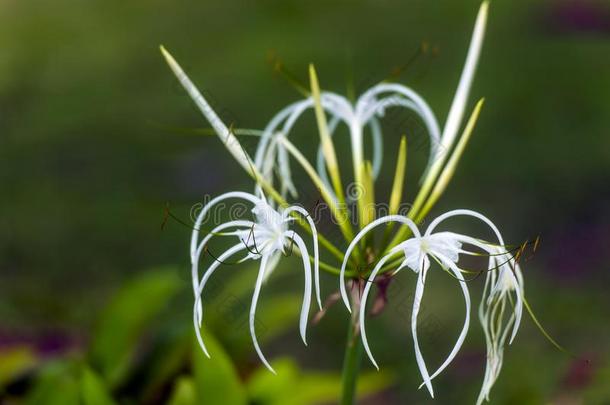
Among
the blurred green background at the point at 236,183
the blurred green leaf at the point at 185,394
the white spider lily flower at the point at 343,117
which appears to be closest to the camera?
the white spider lily flower at the point at 343,117

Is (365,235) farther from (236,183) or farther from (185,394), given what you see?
(236,183)

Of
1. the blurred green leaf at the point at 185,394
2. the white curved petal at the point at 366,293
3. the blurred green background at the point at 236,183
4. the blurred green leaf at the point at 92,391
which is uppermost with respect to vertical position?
the white curved petal at the point at 366,293

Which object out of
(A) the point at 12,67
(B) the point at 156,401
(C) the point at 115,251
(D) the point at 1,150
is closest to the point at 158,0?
(A) the point at 12,67

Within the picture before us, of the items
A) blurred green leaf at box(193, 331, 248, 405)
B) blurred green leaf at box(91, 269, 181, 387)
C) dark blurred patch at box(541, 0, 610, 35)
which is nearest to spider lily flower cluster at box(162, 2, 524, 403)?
blurred green leaf at box(193, 331, 248, 405)

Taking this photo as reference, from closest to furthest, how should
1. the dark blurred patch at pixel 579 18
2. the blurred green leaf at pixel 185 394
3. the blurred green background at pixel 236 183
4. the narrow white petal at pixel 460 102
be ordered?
the narrow white petal at pixel 460 102 → the blurred green leaf at pixel 185 394 → the blurred green background at pixel 236 183 → the dark blurred patch at pixel 579 18

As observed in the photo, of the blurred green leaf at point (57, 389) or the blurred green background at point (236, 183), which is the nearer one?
the blurred green leaf at point (57, 389)

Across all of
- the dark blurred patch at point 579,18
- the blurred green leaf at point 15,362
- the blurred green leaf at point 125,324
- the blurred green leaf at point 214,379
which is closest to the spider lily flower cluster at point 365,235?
the blurred green leaf at point 214,379

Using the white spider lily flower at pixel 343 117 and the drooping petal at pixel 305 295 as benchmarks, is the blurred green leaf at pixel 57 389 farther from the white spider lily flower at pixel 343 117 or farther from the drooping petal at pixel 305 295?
the drooping petal at pixel 305 295

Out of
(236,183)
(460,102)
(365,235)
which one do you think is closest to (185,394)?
(365,235)
